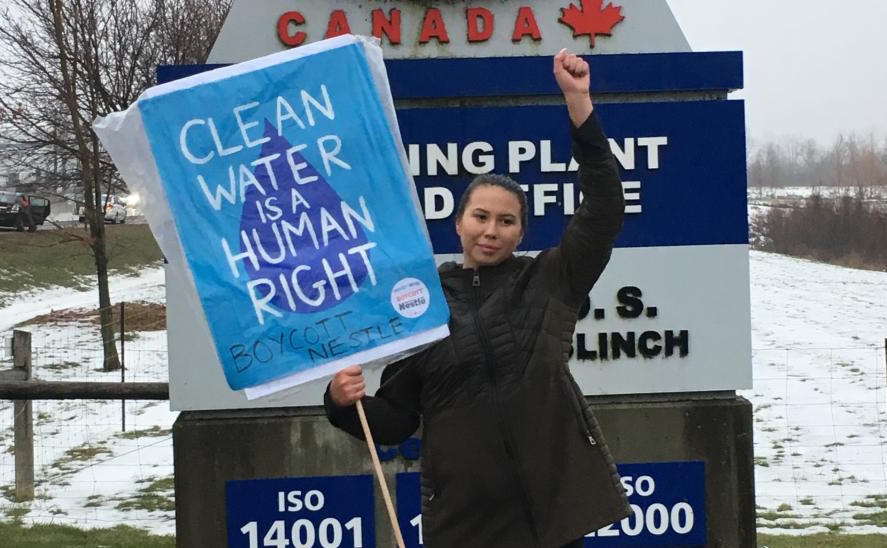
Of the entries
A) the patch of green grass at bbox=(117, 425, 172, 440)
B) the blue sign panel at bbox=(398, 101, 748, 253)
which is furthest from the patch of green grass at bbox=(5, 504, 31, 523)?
the blue sign panel at bbox=(398, 101, 748, 253)

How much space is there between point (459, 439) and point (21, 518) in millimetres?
5623

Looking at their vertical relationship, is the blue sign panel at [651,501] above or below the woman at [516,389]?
below

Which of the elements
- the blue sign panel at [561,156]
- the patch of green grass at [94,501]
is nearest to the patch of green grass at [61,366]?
the patch of green grass at [94,501]

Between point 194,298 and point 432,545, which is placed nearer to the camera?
point 432,545

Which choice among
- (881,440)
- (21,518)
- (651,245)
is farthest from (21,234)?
(651,245)

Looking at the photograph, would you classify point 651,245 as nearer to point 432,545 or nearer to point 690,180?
point 690,180

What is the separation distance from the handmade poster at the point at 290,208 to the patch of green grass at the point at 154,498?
494 centimetres

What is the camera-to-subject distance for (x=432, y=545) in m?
2.62

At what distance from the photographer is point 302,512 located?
4199mm

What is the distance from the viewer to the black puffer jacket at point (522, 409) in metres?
2.54

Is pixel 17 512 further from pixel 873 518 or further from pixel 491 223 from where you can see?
pixel 873 518

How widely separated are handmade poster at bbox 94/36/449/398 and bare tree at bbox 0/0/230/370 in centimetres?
985

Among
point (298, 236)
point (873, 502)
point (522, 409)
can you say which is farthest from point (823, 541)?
point (298, 236)

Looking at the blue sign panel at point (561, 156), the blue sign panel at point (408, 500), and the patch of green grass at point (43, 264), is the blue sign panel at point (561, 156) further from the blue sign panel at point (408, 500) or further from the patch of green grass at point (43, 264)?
the patch of green grass at point (43, 264)
